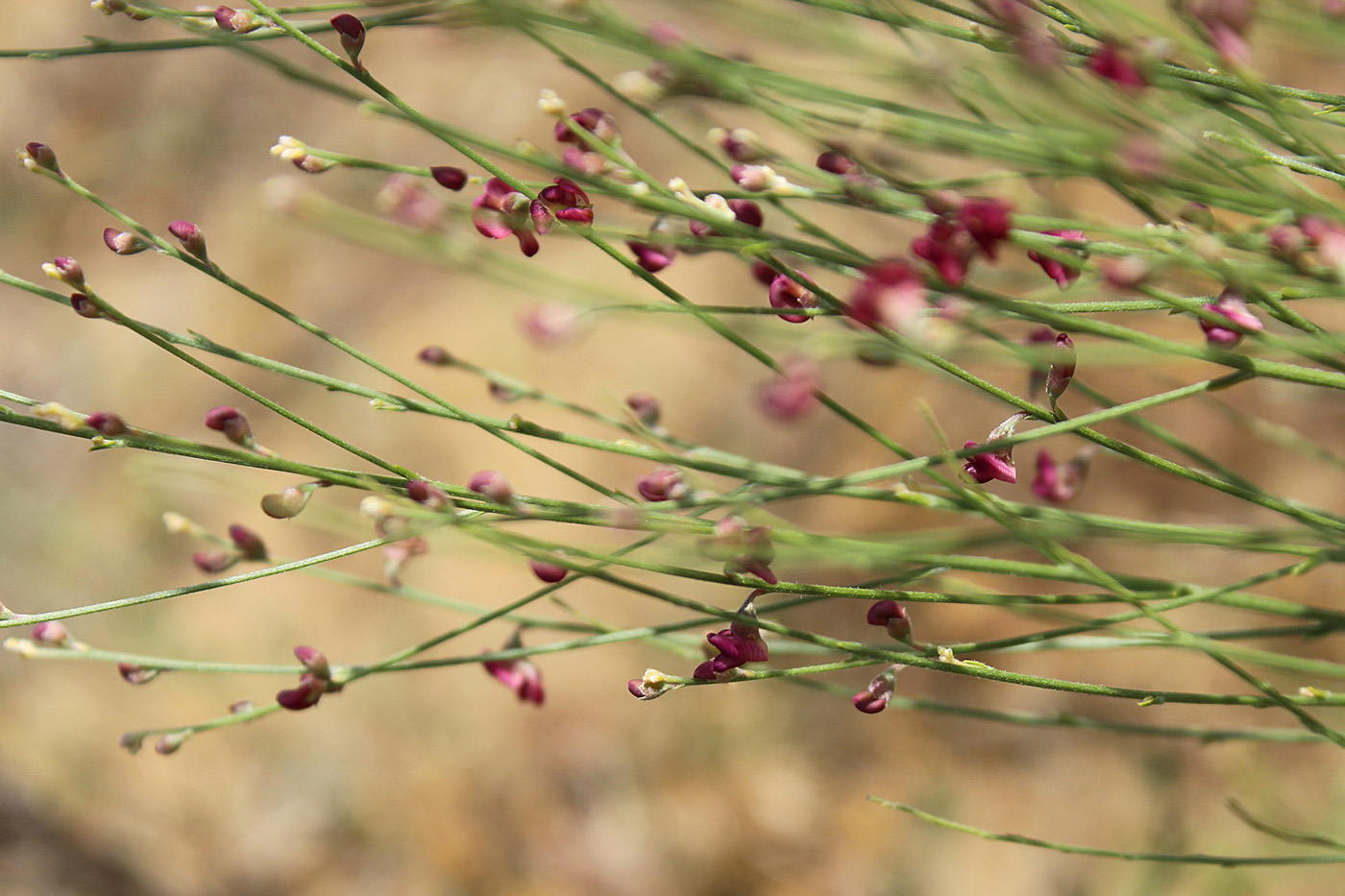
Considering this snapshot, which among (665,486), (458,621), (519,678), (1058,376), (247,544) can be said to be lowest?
(458,621)

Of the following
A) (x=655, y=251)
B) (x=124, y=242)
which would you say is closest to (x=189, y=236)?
(x=124, y=242)

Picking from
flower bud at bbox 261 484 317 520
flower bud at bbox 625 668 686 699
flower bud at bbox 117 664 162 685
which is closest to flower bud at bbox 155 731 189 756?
flower bud at bbox 117 664 162 685

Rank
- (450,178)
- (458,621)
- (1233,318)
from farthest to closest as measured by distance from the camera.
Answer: (458,621) < (450,178) < (1233,318)

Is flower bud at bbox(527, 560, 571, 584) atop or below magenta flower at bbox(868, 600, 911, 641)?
below

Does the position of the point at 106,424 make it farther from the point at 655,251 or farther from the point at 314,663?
the point at 655,251

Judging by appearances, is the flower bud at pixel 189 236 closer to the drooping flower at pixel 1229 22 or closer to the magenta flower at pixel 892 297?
the magenta flower at pixel 892 297

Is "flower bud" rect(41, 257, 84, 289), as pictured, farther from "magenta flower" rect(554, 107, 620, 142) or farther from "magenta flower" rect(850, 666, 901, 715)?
"magenta flower" rect(850, 666, 901, 715)
